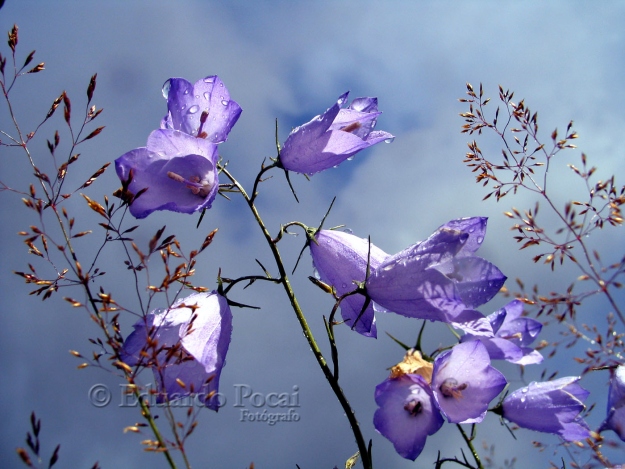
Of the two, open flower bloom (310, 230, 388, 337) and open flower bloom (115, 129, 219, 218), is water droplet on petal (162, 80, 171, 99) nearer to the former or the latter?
open flower bloom (115, 129, 219, 218)

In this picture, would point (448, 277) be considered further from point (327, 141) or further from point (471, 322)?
point (327, 141)

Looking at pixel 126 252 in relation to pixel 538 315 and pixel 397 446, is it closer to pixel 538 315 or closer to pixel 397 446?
pixel 397 446

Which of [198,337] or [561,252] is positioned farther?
[561,252]

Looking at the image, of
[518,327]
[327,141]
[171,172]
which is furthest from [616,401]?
[171,172]

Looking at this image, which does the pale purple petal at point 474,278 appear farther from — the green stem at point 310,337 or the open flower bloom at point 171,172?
the open flower bloom at point 171,172

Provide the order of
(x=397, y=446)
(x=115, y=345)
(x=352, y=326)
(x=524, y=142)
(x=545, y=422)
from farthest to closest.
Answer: (x=524, y=142) → (x=545, y=422) → (x=352, y=326) → (x=397, y=446) → (x=115, y=345)

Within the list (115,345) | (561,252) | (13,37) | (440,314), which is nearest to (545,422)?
(561,252)
